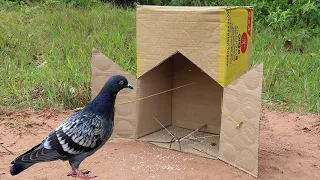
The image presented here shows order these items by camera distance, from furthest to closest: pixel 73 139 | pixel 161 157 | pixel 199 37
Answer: pixel 161 157 → pixel 199 37 → pixel 73 139

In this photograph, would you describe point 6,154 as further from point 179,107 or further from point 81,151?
point 179,107

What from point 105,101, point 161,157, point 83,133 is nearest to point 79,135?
point 83,133

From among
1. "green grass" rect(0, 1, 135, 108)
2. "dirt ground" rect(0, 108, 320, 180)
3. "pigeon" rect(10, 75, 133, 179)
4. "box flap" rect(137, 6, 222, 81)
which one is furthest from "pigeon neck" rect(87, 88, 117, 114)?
"green grass" rect(0, 1, 135, 108)

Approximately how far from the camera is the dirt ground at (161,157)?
2844 millimetres

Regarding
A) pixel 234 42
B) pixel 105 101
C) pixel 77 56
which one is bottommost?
pixel 77 56

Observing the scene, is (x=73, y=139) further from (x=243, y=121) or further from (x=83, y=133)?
(x=243, y=121)

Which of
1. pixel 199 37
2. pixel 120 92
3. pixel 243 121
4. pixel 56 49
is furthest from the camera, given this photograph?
pixel 56 49

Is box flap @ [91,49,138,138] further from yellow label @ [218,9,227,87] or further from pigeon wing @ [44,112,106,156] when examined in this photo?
pigeon wing @ [44,112,106,156]

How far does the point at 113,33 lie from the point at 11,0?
4.36 meters

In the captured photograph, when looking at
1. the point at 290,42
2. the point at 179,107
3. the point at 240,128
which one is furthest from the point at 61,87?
the point at 290,42

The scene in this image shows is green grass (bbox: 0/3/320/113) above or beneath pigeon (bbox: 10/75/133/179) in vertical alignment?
beneath

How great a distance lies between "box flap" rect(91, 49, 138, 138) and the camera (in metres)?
3.37

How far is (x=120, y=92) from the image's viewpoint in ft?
11.4

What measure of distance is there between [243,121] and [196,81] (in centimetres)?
107
